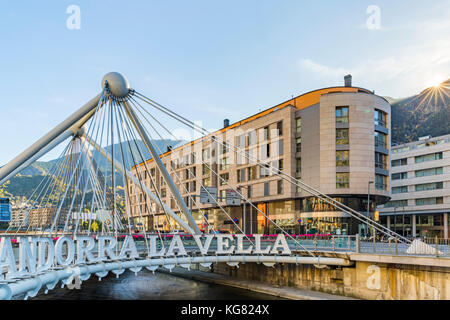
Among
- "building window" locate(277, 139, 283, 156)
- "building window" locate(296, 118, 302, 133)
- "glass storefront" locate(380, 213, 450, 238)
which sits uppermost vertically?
"building window" locate(296, 118, 302, 133)

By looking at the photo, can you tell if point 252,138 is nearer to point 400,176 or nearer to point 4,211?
point 400,176

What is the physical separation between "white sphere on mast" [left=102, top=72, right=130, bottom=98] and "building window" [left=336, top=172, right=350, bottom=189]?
44.7m

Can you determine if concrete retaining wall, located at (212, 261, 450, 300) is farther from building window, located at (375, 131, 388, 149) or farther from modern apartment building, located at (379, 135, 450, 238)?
modern apartment building, located at (379, 135, 450, 238)

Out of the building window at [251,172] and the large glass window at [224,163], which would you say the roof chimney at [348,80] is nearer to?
the building window at [251,172]

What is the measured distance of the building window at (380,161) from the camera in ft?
224

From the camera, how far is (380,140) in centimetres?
6894

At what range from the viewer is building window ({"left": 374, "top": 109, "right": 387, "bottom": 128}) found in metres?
68.4

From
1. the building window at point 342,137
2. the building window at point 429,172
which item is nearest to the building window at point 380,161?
the building window at point 342,137

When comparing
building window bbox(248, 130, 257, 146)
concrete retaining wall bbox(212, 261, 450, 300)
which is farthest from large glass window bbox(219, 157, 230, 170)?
concrete retaining wall bbox(212, 261, 450, 300)

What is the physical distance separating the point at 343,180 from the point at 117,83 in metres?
45.9

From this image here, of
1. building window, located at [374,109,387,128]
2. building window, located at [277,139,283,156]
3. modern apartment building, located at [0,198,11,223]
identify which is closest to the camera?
modern apartment building, located at [0,198,11,223]

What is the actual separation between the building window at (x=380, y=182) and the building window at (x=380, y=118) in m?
8.19
